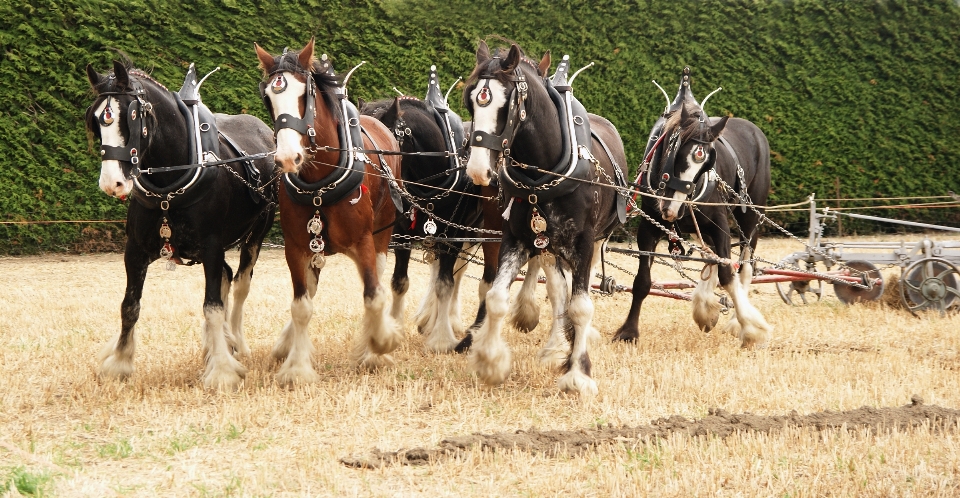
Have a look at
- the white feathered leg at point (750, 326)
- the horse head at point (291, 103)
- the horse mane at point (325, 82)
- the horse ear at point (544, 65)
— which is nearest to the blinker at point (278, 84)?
the horse head at point (291, 103)

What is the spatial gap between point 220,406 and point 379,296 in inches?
44.9

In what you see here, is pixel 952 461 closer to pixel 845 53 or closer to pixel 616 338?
pixel 616 338

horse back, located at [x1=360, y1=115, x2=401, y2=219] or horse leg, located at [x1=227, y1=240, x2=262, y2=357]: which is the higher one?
horse back, located at [x1=360, y1=115, x2=401, y2=219]

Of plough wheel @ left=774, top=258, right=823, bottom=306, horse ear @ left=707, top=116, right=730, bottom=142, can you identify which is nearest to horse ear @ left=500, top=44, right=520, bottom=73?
horse ear @ left=707, top=116, right=730, bottom=142

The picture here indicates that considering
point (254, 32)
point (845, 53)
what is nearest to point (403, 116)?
point (254, 32)

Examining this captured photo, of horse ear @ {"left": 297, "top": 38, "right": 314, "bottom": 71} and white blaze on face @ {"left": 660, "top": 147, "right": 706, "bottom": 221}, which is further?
white blaze on face @ {"left": 660, "top": 147, "right": 706, "bottom": 221}

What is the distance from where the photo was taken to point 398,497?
3.66 meters

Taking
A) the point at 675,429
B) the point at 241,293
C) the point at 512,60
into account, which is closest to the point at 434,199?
the point at 241,293

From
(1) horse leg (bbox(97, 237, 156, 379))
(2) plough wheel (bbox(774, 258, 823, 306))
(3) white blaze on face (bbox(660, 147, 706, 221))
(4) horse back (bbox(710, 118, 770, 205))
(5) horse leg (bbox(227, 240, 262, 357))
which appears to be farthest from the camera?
(2) plough wheel (bbox(774, 258, 823, 306))

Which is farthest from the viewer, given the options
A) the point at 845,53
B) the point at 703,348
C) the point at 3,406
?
the point at 845,53

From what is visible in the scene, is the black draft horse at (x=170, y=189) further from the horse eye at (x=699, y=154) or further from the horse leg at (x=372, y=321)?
the horse eye at (x=699, y=154)

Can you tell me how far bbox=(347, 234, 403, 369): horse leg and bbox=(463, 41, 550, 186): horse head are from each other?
104 cm

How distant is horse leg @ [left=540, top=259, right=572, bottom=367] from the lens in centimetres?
596

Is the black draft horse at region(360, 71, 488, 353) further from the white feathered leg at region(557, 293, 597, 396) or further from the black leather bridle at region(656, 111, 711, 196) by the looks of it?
the white feathered leg at region(557, 293, 597, 396)
